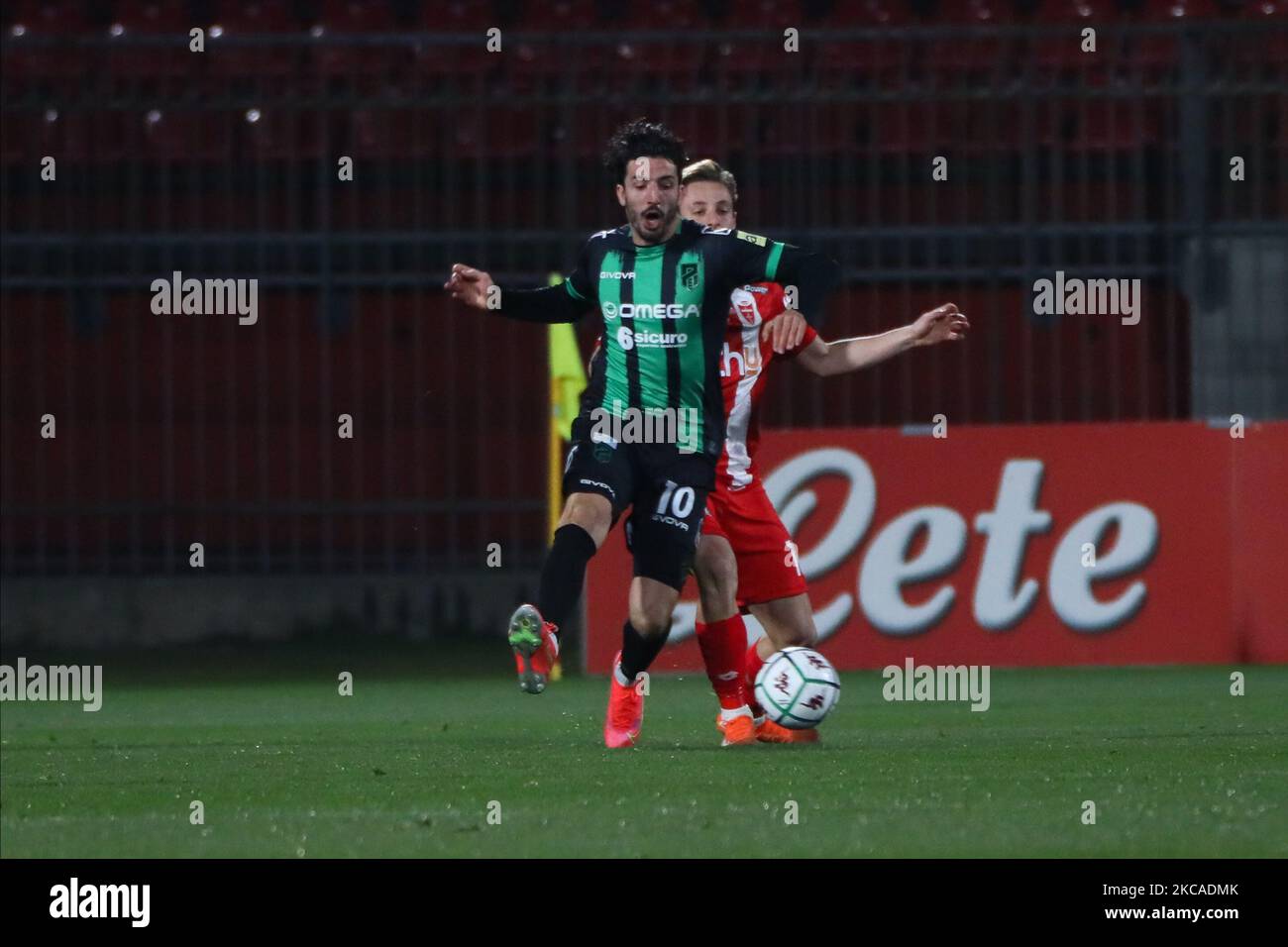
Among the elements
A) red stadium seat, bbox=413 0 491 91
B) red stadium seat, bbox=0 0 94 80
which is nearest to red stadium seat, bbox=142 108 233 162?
red stadium seat, bbox=0 0 94 80

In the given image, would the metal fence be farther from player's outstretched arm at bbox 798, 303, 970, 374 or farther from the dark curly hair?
the dark curly hair

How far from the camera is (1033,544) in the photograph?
9.75 m

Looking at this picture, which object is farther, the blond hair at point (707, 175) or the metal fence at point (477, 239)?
the metal fence at point (477, 239)

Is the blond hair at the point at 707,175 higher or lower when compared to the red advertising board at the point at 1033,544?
higher

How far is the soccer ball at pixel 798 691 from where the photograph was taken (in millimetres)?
6406

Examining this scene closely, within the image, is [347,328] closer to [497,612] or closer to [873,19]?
[497,612]

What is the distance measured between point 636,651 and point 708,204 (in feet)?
4.62

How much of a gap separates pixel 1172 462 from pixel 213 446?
5.14 m

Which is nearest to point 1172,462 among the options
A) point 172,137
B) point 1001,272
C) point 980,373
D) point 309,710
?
point 1001,272

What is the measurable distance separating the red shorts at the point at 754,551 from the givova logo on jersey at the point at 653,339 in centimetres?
65

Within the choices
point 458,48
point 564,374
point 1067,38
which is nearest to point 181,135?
point 458,48

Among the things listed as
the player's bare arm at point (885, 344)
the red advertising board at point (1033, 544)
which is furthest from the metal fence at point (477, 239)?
the player's bare arm at point (885, 344)

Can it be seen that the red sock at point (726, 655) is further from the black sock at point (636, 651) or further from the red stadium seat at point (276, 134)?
the red stadium seat at point (276, 134)

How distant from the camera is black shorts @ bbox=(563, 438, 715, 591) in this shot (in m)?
6.30
